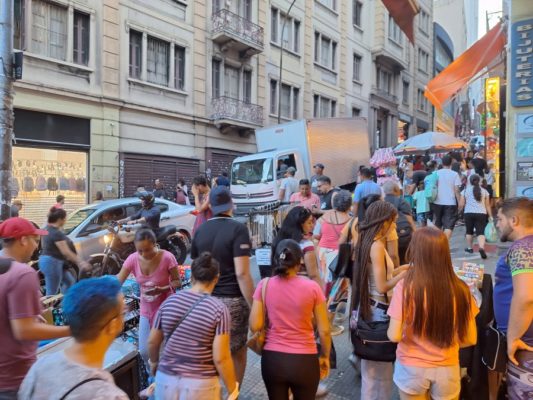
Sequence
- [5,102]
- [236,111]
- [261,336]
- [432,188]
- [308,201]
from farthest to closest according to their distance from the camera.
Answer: [236,111], [432,188], [308,201], [5,102], [261,336]

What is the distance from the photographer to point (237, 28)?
19.9 metres

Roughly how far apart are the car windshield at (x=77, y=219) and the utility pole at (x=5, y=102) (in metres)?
1.98

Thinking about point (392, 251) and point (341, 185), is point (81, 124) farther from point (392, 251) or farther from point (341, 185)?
point (392, 251)

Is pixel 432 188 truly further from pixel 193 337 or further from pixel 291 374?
pixel 193 337

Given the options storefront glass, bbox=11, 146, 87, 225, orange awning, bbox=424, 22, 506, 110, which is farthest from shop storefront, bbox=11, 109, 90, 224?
orange awning, bbox=424, 22, 506, 110

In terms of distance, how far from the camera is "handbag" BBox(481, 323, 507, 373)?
2602 millimetres

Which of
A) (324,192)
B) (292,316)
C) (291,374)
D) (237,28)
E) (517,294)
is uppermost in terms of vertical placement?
(237,28)

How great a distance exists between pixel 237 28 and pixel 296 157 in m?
9.42

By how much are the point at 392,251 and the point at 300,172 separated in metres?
10.5

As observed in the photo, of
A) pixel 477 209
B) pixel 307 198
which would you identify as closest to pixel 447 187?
pixel 477 209

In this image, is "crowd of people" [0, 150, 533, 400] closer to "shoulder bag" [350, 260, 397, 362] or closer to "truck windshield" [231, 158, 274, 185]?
"shoulder bag" [350, 260, 397, 362]

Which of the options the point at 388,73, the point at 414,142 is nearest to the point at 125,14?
the point at 414,142

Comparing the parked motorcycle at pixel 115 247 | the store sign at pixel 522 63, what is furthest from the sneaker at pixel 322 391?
the store sign at pixel 522 63

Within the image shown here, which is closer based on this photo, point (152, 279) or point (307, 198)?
point (152, 279)
